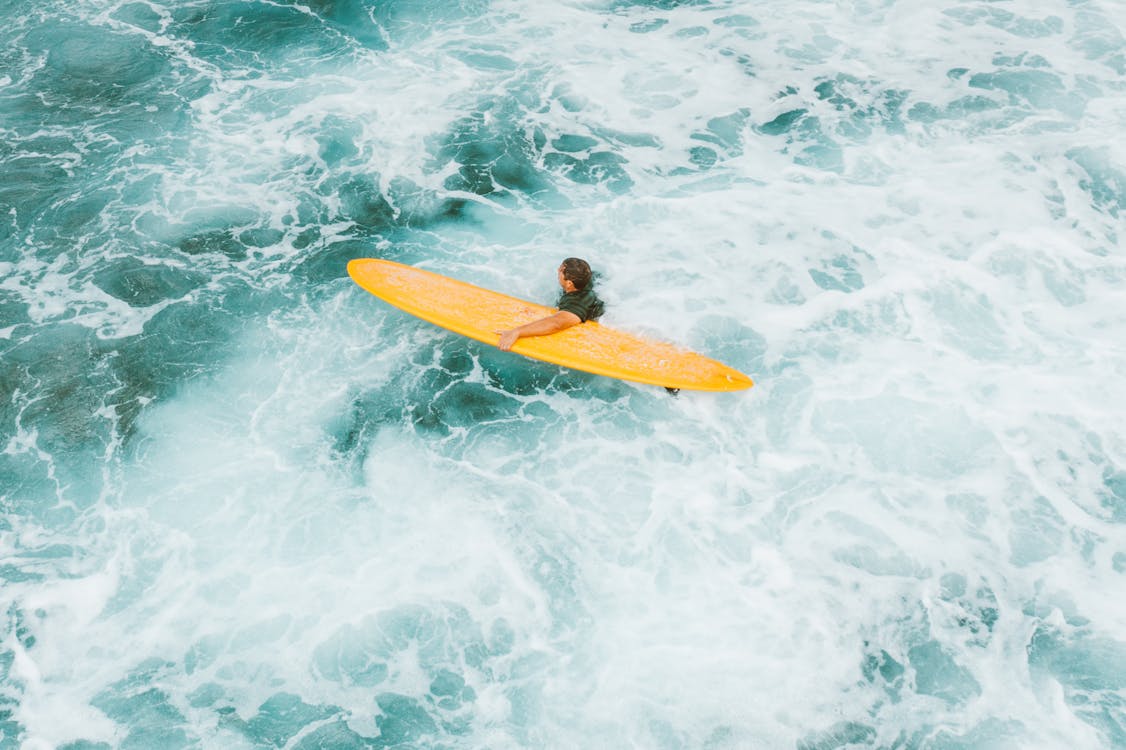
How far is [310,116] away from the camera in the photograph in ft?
40.7

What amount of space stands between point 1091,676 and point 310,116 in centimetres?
1231

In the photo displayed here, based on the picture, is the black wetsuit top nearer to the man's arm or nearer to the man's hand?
the man's arm

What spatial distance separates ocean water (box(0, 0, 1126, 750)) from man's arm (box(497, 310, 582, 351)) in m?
0.67

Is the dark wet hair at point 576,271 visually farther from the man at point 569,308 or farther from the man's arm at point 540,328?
the man's arm at point 540,328

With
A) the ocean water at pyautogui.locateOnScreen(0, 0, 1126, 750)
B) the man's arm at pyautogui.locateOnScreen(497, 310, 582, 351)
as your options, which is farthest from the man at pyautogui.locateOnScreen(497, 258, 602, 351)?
the ocean water at pyautogui.locateOnScreen(0, 0, 1126, 750)

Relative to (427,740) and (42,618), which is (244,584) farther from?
(427,740)

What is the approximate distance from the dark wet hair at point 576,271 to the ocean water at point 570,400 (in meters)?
0.79

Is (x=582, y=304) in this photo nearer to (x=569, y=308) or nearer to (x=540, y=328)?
(x=569, y=308)

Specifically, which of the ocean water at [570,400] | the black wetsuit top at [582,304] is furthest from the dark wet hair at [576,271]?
the ocean water at [570,400]

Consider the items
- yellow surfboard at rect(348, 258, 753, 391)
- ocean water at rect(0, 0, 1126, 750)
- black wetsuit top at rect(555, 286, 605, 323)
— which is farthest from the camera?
black wetsuit top at rect(555, 286, 605, 323)

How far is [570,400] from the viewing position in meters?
8.54

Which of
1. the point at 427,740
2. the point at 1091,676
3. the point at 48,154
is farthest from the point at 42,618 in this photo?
the point at 1091,676

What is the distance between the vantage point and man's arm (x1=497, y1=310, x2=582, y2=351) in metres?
8.27

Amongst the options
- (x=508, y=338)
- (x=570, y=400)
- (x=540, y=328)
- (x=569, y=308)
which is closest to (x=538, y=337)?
(x=540, y=328)
